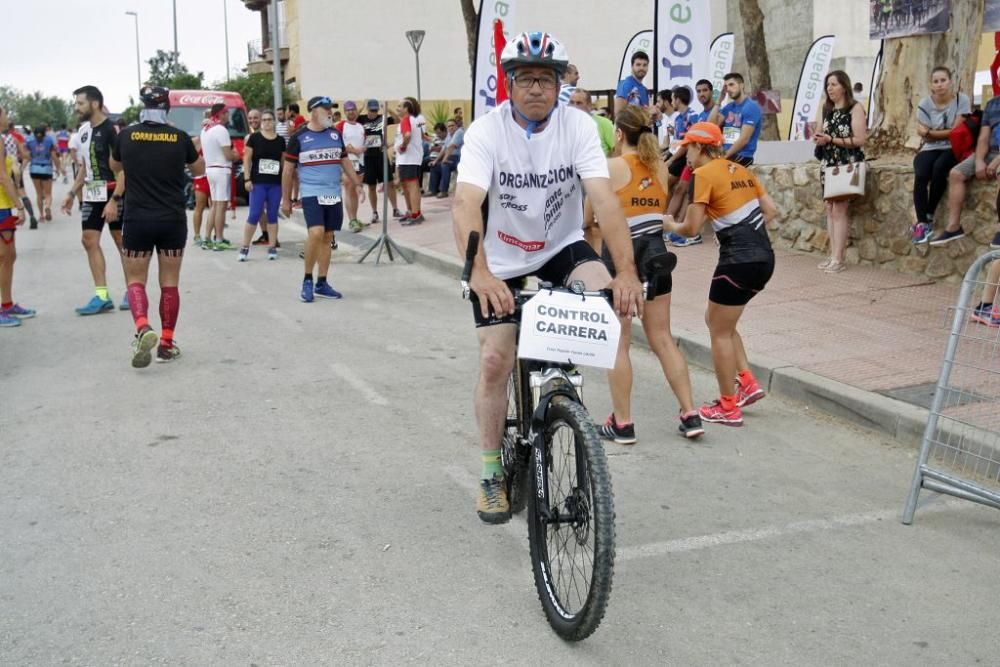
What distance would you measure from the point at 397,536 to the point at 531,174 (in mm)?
1667

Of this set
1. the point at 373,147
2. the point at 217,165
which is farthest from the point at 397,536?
the point at 373,147

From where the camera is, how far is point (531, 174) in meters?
4.17

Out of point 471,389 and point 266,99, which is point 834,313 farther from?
point 266,99

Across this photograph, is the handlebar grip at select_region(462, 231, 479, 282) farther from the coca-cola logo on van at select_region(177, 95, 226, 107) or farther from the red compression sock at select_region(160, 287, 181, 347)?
the coca-cola logo on van at select_region(177, 95, 226, 107)

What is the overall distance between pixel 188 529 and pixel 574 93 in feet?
19.5

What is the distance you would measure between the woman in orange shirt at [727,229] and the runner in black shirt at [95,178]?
5386 millimetres

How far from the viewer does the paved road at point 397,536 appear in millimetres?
3629

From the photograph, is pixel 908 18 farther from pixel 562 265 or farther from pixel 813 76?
pixel 813 76

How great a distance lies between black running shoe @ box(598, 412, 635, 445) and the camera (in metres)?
6.06

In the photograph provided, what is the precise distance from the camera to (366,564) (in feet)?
14.0

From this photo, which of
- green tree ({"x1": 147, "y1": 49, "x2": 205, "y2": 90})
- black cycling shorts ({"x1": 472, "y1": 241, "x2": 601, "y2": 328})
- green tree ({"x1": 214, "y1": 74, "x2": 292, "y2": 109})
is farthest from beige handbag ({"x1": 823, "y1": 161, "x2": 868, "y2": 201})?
green tree ({"x1": 147, "y1": 49, "x2": 205, "y2": 90})

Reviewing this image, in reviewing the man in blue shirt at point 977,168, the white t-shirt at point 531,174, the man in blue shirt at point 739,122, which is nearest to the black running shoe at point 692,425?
the white t-shirt at point 531,174

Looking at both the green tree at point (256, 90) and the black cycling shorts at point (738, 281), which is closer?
the black cycling shorts at point (738, 281)

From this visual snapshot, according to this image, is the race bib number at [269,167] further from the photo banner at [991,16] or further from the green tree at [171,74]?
the green tree at [171,74]
